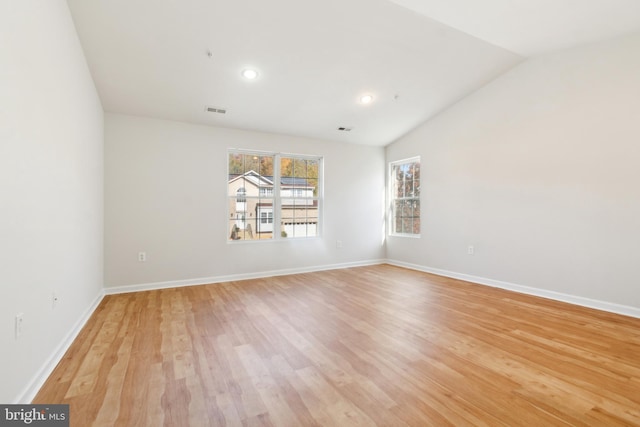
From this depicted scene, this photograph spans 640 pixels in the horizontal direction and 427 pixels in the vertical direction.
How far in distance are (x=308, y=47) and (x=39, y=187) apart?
8.63ft

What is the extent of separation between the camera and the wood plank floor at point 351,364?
156cm

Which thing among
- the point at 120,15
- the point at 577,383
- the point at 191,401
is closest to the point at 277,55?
the point at 120,15

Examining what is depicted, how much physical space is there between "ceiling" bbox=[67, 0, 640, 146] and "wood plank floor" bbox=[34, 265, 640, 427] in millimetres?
2599

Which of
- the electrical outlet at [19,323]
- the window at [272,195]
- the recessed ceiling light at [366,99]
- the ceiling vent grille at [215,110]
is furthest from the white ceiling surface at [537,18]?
the electrical outlet at [19,323]

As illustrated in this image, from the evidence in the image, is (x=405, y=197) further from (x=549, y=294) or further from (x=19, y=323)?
(x=19, y=323)

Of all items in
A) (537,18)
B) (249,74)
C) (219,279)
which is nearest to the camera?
(537,18)

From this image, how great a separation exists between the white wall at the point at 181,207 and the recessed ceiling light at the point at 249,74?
132 cm

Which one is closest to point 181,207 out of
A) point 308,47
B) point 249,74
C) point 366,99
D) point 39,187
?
point 249,74

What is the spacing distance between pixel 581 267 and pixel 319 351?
3.22 meters

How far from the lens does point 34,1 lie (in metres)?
1.74

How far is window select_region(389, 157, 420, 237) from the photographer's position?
5.51 meters

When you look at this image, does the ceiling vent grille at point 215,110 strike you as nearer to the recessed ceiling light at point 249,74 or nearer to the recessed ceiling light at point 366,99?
the recessed ceiling light at point 249,74

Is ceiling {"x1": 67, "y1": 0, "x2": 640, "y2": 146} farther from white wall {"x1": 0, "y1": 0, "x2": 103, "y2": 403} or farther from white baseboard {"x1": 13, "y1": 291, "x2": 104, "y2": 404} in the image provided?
white baseboard {"x1": 13, "y1": 291, "x2": 104, "y2": 404}

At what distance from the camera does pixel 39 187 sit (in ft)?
5.98
